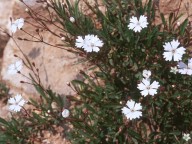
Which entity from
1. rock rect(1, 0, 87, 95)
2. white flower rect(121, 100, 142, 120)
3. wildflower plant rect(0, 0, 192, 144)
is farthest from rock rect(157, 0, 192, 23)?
white flower rect(121, 100, 142, 120)

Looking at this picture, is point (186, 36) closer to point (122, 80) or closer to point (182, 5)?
point (182, 5)

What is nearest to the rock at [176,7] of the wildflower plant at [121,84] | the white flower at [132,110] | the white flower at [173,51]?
the wildflower plant at [121,84]

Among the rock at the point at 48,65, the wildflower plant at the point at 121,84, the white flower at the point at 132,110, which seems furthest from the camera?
the rock at the point at 48,65

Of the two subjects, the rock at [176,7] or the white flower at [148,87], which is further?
the rock at [176,7]

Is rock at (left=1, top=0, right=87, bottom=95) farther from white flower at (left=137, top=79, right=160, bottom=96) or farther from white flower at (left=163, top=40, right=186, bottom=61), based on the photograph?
white flower at (left=163, top=40, right=186, bottom=61)

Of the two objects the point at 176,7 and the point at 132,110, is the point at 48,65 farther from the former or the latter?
the point at 176,7

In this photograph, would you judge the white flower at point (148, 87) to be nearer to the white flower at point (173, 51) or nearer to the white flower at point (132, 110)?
the white flower at point (132, 110)

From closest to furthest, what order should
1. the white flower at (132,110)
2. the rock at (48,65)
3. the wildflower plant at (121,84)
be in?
the white flower at (132,110), the wildflower plant at (121,84), the rock at (48,65)

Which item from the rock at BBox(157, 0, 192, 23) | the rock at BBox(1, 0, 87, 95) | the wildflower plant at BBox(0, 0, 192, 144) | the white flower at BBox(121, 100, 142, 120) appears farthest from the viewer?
the rock at BBox(1, 0, 87, 95)

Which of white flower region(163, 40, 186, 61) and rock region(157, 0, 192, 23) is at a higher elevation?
rock region(157, 0, 192, 23)
